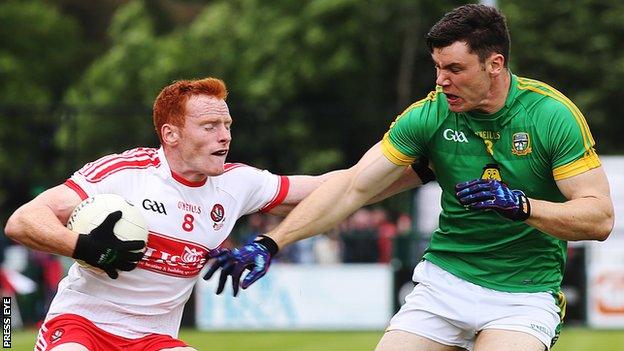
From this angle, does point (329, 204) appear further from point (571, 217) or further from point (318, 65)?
point (318, 65)

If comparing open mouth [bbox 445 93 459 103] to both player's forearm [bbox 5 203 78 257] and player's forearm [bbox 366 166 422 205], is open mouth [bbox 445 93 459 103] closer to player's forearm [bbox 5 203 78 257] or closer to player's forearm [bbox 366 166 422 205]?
player's forearm [bbox 366 166 422 205]

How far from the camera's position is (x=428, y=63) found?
33.2m

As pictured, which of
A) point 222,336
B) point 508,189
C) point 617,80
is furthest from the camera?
point 617,80

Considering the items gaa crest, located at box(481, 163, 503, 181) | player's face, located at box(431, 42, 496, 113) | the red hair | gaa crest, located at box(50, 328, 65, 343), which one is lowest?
gaa crest, located at box(50, 328, 65, 343)

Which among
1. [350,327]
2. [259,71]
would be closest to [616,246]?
[350,327]

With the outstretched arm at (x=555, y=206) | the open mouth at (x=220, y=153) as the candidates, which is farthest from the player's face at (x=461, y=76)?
the open mouth at (x=220, y=153)

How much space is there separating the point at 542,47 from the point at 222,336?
16.6 meters

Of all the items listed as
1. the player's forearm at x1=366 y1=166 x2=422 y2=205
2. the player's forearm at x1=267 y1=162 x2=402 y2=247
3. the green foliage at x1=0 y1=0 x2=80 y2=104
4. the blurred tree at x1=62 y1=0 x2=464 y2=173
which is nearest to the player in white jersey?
the player's forearm at x1=267 y1=162 x2=402 y2=247

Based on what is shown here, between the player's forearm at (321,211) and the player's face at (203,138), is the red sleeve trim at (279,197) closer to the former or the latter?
the player's forearm at (321,211)

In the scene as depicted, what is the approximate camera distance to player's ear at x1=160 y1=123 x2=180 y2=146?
680 centimetres

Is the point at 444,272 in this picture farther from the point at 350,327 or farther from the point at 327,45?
the point at 327,45

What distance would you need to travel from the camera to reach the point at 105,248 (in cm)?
627

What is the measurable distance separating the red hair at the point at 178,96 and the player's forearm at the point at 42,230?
2.63 ft

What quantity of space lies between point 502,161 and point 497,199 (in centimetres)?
42
